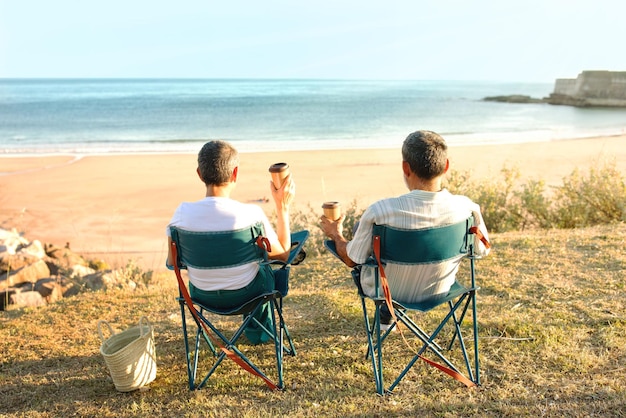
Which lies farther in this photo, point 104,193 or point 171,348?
point 104,193

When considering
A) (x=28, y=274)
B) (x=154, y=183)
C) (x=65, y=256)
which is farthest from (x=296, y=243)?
(x=154, y=183)

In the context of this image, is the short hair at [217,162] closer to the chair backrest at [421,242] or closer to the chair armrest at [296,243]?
the chair armrest at [296,243]

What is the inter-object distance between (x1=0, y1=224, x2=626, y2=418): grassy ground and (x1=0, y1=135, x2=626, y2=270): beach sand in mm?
3425

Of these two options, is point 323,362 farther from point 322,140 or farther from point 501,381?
point 322,140

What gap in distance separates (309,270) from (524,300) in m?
2.45

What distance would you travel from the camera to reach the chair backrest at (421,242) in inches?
115

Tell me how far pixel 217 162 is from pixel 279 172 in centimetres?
40

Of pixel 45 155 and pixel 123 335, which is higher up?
pixel 123 335

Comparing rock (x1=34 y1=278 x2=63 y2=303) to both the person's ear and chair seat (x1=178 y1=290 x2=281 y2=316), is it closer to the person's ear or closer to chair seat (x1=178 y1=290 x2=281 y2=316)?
Result: chair seat (x1=178 y1=290 x2=281 y2=316)

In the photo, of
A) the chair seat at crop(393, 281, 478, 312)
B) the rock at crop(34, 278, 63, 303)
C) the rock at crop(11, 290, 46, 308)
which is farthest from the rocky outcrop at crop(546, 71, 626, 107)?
the chair seat at crop(393, 281, 478, 312)

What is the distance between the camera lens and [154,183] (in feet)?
47.6

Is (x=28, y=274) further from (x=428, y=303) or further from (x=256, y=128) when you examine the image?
(x=256, y=128)

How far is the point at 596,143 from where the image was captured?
21.8 meters

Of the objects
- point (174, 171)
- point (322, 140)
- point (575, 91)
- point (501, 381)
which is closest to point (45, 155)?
point (174, 171)
